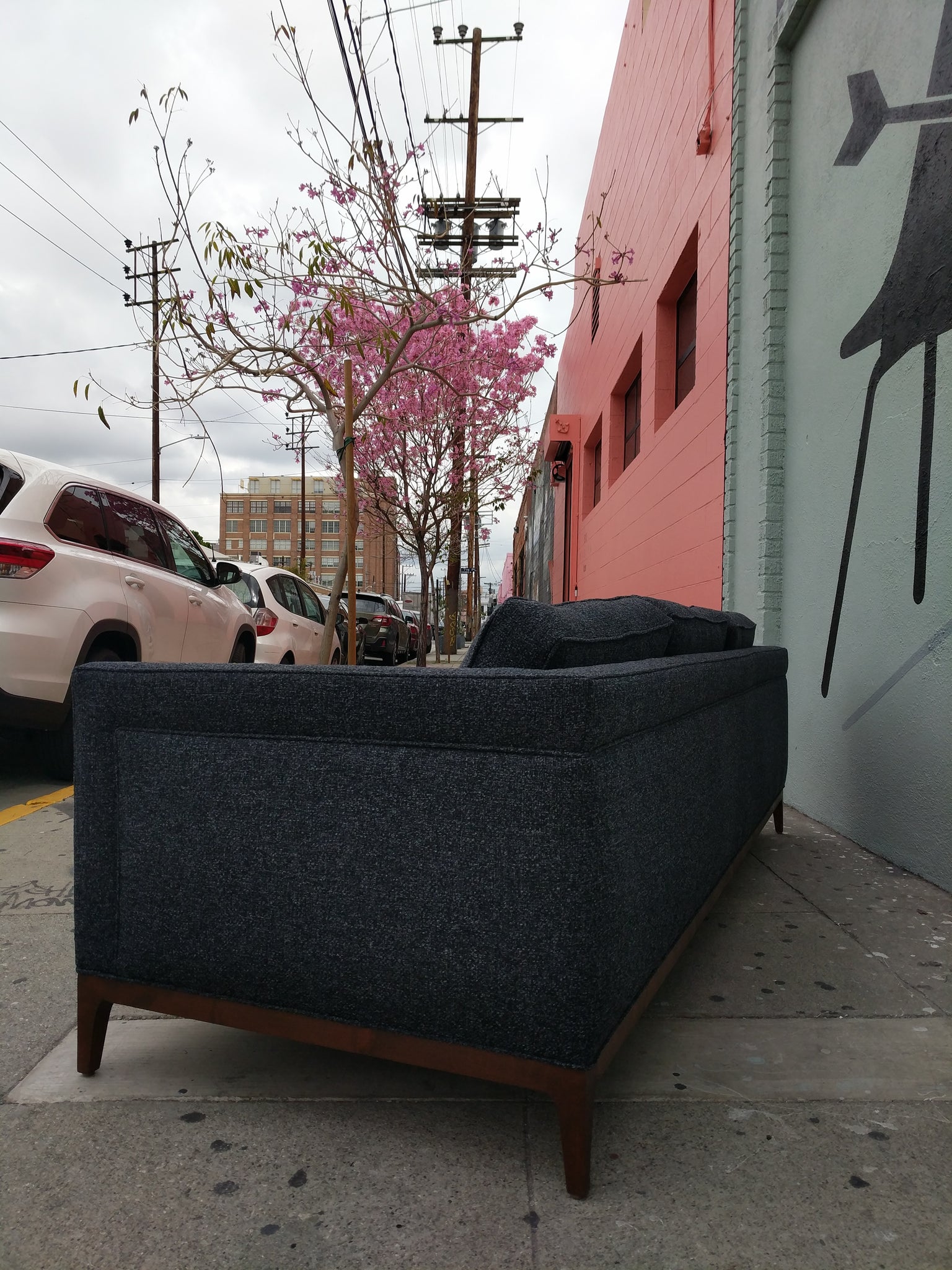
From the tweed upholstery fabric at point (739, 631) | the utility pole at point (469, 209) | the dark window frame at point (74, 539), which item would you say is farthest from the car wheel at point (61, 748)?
the utility pole at point (469, 209)

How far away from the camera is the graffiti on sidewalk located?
291cm

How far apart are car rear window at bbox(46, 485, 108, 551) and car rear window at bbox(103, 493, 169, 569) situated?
0.35 feet

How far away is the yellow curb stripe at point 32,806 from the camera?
4.19 m

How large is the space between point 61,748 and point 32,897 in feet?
7.24

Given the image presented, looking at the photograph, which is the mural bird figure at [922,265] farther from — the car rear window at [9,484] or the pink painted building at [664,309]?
the car rear window at [9,484]

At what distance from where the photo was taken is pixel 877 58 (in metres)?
3.56

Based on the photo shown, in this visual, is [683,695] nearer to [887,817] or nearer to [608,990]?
[608,990]

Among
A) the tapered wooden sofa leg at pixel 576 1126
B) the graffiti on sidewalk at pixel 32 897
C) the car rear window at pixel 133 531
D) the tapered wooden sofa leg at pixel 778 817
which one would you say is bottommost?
the graffiti on sidewalk at pixel 32 897

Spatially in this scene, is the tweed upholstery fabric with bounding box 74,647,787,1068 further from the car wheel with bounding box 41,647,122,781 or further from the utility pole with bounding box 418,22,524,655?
the utility pole with bounding box 418,22,524,655

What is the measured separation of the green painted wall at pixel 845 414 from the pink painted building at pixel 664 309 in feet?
2.02

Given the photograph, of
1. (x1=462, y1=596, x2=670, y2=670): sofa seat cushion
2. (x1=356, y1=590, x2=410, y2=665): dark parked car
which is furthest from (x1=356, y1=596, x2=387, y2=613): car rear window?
(x1=462, y1=596, x2=670, y2=670): sofa seat cushion

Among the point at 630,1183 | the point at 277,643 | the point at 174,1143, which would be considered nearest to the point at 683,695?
the point at 630,1183

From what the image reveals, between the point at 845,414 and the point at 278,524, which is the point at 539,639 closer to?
the point at 845,414

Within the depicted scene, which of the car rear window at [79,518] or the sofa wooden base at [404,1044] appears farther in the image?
the car rear window at [79,518]
